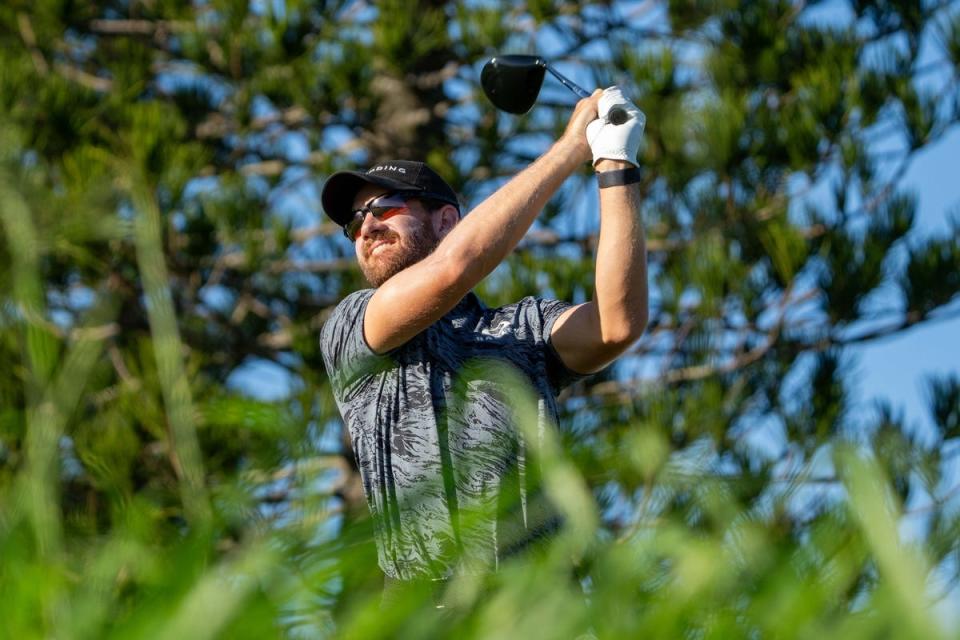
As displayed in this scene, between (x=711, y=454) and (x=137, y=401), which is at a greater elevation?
(x=137, y=401)

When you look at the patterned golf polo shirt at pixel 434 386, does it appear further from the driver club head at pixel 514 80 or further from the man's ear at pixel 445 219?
the driver club head at pixel 514 80

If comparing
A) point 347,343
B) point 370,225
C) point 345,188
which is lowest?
point 347,343

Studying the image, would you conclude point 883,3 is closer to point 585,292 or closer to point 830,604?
point 585,292

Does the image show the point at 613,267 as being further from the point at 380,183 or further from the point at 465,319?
the point at 380,183

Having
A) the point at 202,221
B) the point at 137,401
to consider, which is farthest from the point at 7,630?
the point at 202,221

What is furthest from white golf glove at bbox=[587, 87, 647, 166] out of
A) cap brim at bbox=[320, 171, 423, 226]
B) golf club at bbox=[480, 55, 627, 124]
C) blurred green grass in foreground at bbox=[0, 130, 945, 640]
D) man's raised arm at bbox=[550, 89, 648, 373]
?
blurred green grass in foreground at bbox=[0, 130, 945, 640]

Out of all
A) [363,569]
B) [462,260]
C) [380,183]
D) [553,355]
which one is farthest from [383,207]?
[363,569]

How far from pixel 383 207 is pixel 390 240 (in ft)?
0.23

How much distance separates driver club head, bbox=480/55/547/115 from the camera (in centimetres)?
234

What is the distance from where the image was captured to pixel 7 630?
20.2 inches

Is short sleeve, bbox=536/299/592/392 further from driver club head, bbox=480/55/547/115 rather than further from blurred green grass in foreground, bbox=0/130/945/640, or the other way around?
blurred green grass in foreground, bbox=0/130/945/640

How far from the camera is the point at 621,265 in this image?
6.74ft

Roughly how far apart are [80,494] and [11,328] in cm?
409

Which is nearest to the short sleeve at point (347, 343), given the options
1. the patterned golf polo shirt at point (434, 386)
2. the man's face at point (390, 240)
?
the patterned golf polo shirt at point (434, 386)
